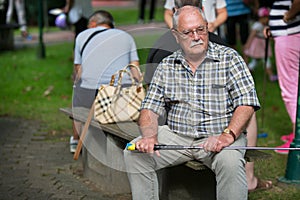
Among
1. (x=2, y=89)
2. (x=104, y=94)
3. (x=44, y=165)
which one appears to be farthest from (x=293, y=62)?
(x=2, y=89)

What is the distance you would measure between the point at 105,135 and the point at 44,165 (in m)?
1.12

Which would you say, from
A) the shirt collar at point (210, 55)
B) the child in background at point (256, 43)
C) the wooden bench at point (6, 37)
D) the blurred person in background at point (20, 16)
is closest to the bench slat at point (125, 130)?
the shirt collar at point (210, 55)

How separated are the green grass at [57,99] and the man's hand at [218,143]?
1.16 m

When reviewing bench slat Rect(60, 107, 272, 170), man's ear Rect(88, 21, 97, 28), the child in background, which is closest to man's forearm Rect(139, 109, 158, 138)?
bench slat Rect(60, 107, 272, 170)

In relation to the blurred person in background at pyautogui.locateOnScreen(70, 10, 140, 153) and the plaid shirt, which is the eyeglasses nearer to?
the plaid shirt

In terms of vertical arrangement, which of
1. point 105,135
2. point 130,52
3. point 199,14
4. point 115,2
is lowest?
point 115,2

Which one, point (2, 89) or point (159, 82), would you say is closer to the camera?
point (159, 82)

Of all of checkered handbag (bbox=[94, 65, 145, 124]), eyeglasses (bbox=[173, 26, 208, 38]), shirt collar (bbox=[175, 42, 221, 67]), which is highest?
eyeglasses (bbox=[173, 26, 208, 38])

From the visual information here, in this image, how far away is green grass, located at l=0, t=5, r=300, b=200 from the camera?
637 cm

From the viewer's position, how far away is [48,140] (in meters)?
7.80

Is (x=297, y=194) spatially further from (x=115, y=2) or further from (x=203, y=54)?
(x=115, y=2)

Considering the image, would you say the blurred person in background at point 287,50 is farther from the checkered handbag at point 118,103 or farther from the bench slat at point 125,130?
the bench slat at point 125,130

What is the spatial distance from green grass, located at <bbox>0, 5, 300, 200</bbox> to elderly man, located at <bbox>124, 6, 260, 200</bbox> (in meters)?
1.06

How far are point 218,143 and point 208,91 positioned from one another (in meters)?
0.44
